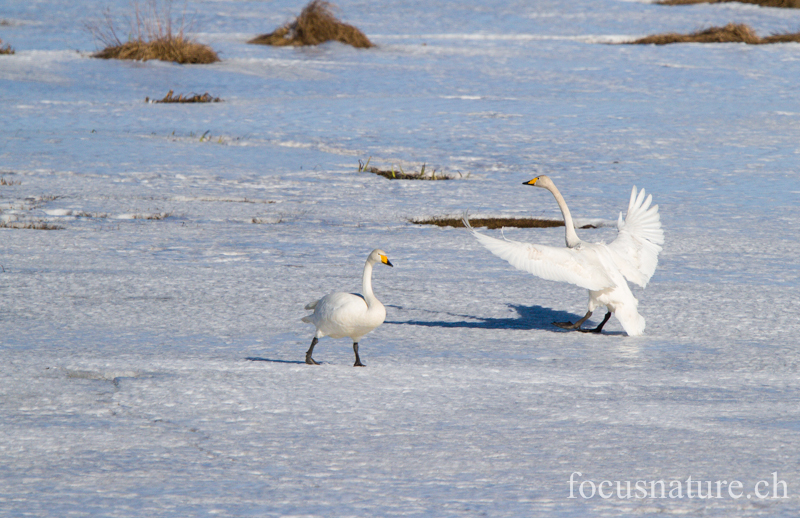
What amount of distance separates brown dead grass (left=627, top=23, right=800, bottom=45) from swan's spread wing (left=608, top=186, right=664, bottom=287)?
17.2 metres

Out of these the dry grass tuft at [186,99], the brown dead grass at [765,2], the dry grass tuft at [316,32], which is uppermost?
the brown dead grass at [765,2]

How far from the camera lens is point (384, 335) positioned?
197 inches

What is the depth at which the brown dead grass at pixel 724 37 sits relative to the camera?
2092 cm

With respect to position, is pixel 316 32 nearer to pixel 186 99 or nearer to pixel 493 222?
pixel 186 99

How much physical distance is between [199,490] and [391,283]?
10.8ft

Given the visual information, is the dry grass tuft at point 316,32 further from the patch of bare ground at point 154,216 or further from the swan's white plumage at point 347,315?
the swan's white plumage at point 347,315

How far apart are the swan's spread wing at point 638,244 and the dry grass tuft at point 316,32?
52.1 ft

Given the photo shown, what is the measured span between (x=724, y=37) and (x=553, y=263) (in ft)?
60.8

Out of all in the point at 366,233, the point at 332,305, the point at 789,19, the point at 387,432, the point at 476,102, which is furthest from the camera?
the point at 789,19

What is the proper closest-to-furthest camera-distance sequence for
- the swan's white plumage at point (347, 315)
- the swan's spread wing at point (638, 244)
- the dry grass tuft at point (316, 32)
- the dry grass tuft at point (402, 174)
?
the swan's white plumage at point (347, 315)
the swan's spread wing at point (638, 244)
the dry grass tuft at point (402, 174)
the dry grass tuft at point (316, 32)

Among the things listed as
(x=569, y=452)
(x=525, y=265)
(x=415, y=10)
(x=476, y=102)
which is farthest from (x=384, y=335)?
(x=415, y=10)

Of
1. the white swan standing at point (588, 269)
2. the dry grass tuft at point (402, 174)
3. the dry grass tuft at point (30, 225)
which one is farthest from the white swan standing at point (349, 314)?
the dry grass tuft at point (402, 174)

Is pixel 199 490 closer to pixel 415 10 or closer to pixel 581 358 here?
pixel 581 358

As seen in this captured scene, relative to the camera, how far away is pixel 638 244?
5.65 metres
